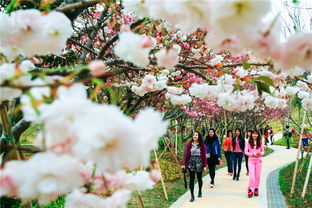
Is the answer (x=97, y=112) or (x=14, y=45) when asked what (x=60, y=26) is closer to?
(x=14, y=45)

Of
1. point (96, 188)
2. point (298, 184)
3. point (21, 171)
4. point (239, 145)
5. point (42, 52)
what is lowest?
point (298, 184)

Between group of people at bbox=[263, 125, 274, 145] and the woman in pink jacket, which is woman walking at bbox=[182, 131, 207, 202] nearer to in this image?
the woman in pink jacket

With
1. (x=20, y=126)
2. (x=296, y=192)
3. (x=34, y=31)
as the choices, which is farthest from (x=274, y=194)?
(x=34, y=31)

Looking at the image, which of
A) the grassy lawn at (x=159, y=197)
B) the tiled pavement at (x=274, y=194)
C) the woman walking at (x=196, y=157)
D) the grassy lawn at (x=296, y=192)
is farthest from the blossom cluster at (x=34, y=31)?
the grassy lawn at (x=296, y=192)

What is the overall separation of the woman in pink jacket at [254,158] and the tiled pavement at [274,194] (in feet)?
1.61

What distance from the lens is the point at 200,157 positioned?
782cm

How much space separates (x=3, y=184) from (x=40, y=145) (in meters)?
0.21

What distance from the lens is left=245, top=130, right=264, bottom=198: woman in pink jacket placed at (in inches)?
312

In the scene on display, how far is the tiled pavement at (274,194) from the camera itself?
293 inches

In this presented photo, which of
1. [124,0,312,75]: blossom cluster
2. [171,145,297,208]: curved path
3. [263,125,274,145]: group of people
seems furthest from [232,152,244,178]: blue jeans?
[263,125,274,145]: group of people

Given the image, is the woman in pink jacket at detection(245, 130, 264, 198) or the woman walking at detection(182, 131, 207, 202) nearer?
the woman walking at detection(182, 131, 207, 202)

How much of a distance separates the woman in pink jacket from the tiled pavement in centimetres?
49

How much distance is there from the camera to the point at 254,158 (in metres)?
7.98

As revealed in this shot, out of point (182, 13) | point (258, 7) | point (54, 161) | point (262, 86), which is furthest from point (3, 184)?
point (262, 86)
